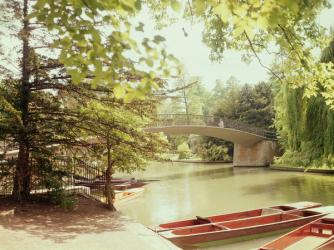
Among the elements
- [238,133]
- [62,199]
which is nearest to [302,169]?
[238,133]

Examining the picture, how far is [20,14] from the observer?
919cm

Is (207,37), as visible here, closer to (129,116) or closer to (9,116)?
(129,116)

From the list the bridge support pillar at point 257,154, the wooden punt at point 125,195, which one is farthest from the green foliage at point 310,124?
the bridge support pillar at point 257,154

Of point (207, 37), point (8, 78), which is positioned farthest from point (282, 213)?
point (8, 78)

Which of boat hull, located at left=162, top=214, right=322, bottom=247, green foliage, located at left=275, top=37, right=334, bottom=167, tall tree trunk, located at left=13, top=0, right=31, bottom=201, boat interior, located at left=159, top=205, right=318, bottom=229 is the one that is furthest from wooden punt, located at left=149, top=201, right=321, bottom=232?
green foliage, located at left=275, top=37, right=334, bottom=167

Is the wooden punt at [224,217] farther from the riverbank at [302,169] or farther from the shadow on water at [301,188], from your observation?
the riverbank at [302,169]

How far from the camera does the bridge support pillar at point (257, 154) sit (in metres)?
36.7

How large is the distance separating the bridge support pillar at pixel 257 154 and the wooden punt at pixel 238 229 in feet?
83.1

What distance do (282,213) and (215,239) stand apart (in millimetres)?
2980

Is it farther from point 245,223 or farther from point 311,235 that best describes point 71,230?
point 311,235

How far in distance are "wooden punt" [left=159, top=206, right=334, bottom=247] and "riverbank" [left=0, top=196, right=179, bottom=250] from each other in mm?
1606

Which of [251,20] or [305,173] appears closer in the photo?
[251,20]

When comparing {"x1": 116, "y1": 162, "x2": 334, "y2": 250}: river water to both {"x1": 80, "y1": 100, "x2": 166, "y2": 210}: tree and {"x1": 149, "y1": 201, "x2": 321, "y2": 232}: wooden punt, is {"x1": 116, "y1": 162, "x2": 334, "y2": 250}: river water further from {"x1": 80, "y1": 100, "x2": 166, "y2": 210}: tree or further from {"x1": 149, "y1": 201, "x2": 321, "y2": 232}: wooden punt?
{"x1": 80, "y1": 100, "x2": 166, "y2": 210}: tree

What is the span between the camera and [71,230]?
717cm
